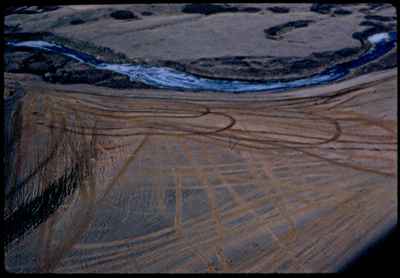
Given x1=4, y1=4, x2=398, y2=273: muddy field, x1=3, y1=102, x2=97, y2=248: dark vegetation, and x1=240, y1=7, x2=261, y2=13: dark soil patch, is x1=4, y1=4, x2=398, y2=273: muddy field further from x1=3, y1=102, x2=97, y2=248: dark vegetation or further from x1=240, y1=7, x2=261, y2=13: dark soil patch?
x1=240, y1=7, x2=261, y2=13: dark soil patch

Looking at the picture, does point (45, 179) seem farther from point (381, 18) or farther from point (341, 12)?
point (381, 18)

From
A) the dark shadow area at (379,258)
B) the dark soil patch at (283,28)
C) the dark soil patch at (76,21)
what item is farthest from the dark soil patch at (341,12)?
the dark shadow area at (379,258)

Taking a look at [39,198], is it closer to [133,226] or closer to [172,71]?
[133,226]

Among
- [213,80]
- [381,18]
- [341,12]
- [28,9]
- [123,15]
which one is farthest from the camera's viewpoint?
[28,9]

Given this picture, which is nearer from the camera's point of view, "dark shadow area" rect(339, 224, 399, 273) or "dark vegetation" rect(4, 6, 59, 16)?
"dark shadow area" rect(339, 224, 399, 273)

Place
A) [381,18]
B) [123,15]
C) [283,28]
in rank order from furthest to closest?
1. [123,15]
2. [381,18]
3. [283,28]

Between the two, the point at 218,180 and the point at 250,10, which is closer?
the point at 218,180

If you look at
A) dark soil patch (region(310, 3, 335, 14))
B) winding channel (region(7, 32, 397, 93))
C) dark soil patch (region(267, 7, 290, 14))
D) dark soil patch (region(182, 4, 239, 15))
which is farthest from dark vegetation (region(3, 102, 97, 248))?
dark soil patch (region(310, 3, 335, 14))

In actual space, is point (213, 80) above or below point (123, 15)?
below

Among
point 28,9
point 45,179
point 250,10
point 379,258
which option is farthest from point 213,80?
point 28,9
